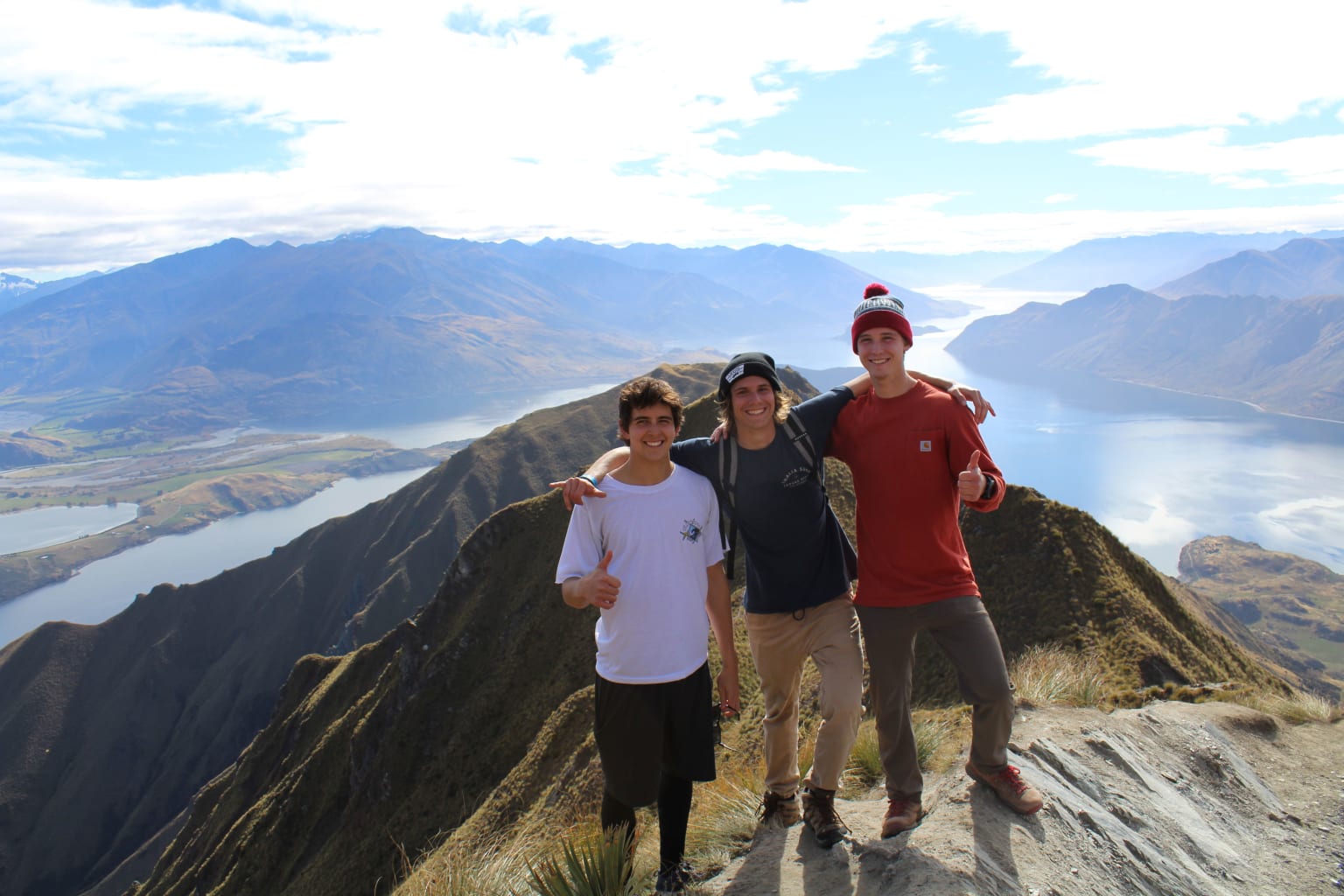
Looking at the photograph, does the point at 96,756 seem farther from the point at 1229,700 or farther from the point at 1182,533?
the point at 1182,533

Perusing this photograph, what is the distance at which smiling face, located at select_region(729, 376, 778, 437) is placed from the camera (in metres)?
5.86

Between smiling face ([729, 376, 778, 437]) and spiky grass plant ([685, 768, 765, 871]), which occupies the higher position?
smiling face ([729, 376, 778, 437])

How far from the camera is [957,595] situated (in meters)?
6.01

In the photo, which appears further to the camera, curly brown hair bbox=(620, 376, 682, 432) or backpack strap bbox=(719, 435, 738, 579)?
backpack strap bbox=(719, 435, 738, 579)

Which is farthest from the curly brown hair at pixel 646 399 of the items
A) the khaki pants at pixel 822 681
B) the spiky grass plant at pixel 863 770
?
the spiky grass plant at pixel 863 770

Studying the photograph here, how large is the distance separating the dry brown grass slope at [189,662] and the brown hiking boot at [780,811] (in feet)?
307

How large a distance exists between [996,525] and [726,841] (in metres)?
20.7

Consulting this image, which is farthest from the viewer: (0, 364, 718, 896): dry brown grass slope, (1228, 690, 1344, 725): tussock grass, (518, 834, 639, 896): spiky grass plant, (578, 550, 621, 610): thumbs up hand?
(0, 364, 718, 896): dry brown grass slope

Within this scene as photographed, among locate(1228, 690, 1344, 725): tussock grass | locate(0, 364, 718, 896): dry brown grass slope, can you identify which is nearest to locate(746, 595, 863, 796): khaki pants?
locate(1228, 690, 1344, 725): tussock grass

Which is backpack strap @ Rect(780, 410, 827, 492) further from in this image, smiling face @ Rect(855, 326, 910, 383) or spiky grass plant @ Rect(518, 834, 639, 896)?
spiky grass plant @ Rect(518, 834, 639, 896)

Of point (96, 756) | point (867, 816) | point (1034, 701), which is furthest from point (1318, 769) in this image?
point (96, 756)

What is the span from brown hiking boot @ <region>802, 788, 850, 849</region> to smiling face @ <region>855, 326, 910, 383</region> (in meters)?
3.46

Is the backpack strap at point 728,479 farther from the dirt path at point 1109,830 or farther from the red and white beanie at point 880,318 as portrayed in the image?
the dirt path at point 1109,830

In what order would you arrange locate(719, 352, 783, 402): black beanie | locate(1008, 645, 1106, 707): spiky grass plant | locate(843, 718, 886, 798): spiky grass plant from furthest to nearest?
locate(1008, 645, 1106, 707): spiky grass plant → locate(843, 718, 886, 798): spiky grass plant → locate(719, 352, 783, 402): black beanie
